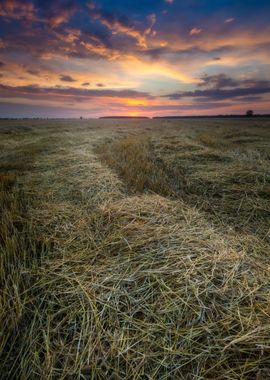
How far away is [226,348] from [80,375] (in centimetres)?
97

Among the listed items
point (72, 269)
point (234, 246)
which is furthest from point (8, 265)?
point (234, 246)

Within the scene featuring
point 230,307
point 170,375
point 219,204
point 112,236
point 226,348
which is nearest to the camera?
point 170,375

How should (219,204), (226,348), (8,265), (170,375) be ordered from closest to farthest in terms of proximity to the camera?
1. (170,375)
2. (226,348)
3. (8,265)
4. (219,204)

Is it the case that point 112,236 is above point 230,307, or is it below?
above

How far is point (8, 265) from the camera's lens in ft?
7.08

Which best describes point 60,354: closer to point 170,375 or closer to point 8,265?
point 170,375

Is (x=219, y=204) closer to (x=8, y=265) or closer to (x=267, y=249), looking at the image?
(x=267, y=249)

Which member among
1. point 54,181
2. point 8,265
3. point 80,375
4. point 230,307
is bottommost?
point 80,375

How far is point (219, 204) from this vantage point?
3979 mm

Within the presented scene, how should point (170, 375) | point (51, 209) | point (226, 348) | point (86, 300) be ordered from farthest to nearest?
point (51, 209)
point (86, 300)
point (226, 348)
point (170, 375)

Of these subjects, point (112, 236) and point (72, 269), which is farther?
point (112, 236)

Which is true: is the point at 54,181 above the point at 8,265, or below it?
above

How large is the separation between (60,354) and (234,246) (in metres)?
2.11

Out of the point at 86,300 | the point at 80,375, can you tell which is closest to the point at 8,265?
the point at 86,300
